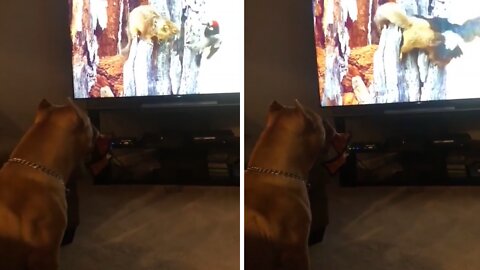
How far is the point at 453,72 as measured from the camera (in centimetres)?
81

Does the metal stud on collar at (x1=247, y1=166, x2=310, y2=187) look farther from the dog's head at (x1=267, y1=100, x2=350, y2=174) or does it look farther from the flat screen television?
the flat screen television

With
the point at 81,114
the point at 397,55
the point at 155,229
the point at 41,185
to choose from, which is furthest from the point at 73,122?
the point at 397,55

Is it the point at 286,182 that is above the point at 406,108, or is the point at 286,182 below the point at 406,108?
below

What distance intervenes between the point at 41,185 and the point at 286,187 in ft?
1.45

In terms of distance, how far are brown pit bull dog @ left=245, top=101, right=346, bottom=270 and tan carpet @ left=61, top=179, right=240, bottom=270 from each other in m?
0.09

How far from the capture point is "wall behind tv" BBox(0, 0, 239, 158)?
3.10 ft

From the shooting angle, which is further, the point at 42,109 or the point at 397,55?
the point at 42,109

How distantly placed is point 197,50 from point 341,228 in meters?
0.41

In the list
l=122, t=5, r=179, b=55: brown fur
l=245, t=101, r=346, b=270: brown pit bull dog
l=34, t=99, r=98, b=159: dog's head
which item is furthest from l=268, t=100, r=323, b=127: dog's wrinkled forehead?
l=34, t=99, r=98, b=159: dog's head

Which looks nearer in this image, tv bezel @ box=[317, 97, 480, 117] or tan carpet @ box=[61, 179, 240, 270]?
tv bezel @ box=[317, 97, 480, 117]

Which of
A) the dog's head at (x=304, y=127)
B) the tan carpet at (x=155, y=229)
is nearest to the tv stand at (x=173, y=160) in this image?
the tan carpet at (x=155, y=229)

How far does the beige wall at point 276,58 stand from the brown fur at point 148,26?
0.49ft

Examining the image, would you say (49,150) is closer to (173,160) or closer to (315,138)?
(173,160)

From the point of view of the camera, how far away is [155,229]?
976 mm
